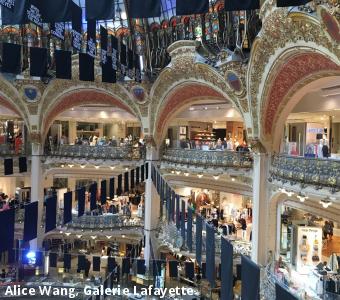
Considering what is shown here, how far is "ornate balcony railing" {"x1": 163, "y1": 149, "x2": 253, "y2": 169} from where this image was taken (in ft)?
62.1

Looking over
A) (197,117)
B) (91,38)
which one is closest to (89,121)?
(197,117)

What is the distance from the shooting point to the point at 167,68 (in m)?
20.5

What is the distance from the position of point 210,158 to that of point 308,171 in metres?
8.13

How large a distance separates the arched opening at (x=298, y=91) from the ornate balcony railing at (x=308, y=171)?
1330 mm

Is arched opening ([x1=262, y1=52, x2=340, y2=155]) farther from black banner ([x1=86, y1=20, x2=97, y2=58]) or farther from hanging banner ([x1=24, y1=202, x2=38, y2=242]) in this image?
hanging banner ([x1=24, y1=202, x2=38, y2=242])

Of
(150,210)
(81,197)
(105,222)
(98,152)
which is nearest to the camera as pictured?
(81,197)

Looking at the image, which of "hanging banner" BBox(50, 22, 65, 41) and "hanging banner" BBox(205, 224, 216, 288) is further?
"hanging banner" BBox(50, 22, 65, 41)

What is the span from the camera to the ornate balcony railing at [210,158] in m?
Result: 18.9

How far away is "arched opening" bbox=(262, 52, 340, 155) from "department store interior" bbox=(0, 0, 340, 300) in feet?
0.19

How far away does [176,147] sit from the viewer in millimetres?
24078

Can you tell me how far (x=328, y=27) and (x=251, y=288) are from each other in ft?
21.6

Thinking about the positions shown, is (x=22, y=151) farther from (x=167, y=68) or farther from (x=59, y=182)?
(x=167, y=68)

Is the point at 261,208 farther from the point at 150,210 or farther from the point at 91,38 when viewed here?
the point at 91,38

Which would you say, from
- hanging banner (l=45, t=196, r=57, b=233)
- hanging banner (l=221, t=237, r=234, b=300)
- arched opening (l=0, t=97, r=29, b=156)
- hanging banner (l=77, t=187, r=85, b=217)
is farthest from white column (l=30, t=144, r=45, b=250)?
hanging banner (l=221, t=237, r=234, b=300)
